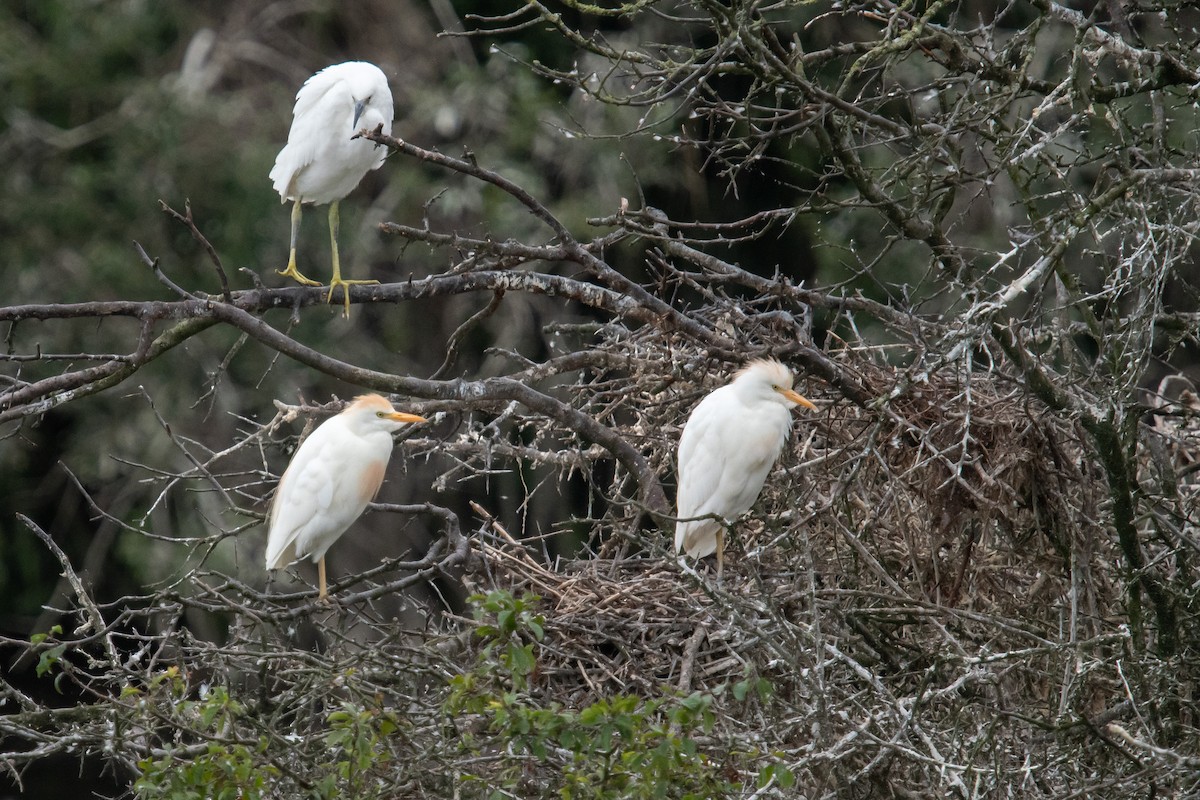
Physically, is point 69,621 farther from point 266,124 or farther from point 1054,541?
point 1054,541

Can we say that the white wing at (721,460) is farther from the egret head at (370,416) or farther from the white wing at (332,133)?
the white wing at (332,133)

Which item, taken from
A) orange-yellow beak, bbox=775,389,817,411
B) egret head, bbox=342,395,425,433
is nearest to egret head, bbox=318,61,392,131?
egret head, bbox=342,395,425,433

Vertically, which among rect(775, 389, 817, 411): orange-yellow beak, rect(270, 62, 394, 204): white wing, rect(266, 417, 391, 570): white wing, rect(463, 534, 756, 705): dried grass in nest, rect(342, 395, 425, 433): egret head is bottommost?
rect(463, 534, 756, 705): dried grass in nest

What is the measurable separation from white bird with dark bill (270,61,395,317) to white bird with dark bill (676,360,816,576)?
4.30 feet

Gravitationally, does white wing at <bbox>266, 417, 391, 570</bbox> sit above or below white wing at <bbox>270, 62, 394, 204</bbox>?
below

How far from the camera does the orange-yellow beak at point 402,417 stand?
3.99m

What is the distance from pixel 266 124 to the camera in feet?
28.8

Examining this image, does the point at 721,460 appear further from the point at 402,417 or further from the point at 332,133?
the point at 332,133

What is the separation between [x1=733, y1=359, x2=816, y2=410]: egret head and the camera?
3809 millimetres

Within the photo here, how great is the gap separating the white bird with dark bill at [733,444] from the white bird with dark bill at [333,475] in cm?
73

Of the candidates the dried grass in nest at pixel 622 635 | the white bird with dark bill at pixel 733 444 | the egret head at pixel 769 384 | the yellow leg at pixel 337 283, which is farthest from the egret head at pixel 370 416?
the egret head at pixel 769 384

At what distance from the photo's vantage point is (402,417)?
4.04 m

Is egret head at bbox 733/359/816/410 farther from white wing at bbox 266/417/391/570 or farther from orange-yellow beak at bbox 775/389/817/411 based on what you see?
white wing at bbox 266/417/391/570

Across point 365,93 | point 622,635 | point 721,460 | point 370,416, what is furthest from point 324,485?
point 365,93
